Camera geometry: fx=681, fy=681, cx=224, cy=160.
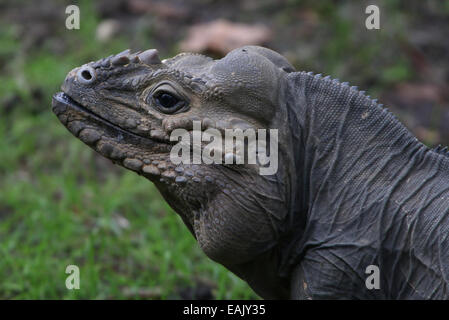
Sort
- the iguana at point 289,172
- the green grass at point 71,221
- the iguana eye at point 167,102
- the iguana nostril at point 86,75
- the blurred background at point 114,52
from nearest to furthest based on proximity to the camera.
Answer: the iguana at point 289,172 < the iguana eye at point 167,102 < the iguana nostril at point 86,75 < the green grass at point 71,221 < the blurred background at point 114,52

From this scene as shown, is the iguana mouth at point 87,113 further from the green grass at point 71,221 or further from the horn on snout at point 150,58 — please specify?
the green grass at point 71,221

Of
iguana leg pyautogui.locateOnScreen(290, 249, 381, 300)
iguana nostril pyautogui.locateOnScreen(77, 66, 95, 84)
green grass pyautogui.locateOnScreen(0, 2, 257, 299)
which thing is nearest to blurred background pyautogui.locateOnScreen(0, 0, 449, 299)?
green grass pyautogui.locateOnScreen(0, 2, 257, 299)

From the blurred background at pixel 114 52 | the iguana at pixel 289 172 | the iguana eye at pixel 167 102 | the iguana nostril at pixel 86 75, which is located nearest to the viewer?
the iguana at pixel 289 172

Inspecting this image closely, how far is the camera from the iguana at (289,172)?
3846 millimetres

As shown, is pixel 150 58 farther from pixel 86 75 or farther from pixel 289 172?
pixel 289 172

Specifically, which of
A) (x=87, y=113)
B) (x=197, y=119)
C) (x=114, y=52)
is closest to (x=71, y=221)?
(x=87, y=113)

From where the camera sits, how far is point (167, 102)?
411 centimetres

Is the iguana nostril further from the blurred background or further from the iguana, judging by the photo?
the blurred background

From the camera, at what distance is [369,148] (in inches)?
158

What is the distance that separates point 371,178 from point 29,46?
748 cm

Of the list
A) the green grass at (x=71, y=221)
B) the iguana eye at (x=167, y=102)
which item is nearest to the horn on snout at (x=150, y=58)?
the iguana eye at (x=167, y=102)
